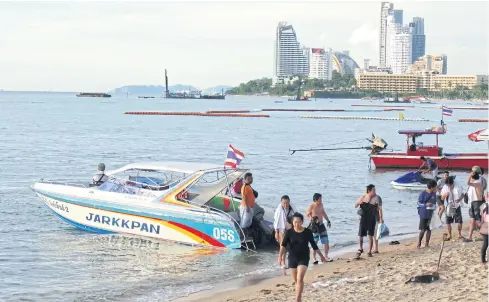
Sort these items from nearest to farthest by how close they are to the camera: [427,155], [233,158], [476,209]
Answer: [476,209], [233,158], [427,155]

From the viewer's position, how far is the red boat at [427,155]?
128 ft

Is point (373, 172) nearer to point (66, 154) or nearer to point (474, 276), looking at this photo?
point (66, 154)

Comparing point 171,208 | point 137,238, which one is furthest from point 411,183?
point 171,208

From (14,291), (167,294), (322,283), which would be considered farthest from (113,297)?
(322,283)

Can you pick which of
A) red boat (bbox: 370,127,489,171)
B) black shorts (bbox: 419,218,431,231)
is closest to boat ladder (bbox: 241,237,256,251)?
black shorts (bbox: 419,218,431,231)

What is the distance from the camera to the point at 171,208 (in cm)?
1969

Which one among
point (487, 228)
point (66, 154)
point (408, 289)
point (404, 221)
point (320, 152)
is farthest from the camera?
point (320, 152)

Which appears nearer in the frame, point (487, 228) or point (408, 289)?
point (408, 289)

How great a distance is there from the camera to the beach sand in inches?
504

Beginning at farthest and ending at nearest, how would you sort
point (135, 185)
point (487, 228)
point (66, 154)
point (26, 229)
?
point (66, 154) → point (26, 229) → point (135, 185) → point (487, 228)

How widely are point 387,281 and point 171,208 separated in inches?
282

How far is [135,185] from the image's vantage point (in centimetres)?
2130

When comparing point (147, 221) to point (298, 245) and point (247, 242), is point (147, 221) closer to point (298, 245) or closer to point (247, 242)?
point (247, 242)

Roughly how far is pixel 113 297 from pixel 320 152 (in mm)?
41697
